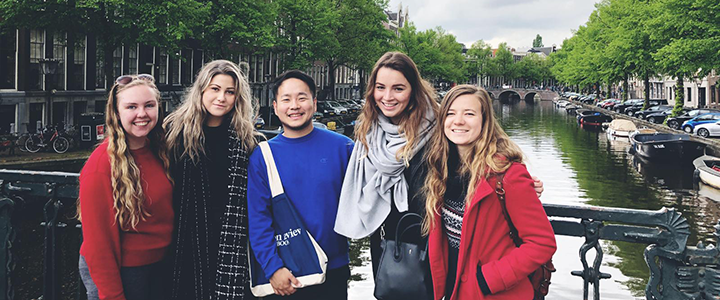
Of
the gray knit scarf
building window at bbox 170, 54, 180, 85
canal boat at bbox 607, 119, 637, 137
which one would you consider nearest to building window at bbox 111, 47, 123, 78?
building window at bbox 170, 54, 180, 85

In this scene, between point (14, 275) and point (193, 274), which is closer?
point (193, 274)

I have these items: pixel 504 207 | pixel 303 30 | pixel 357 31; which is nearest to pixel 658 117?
pixel 357 31

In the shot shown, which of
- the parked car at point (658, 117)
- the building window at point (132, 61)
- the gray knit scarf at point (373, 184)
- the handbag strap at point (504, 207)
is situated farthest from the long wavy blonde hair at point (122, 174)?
the parked car at point (658, 117)

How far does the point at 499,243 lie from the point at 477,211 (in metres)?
0.19

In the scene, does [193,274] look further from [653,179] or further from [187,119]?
[653,179]

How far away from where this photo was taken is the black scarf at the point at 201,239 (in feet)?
10.2

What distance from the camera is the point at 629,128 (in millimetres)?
35031

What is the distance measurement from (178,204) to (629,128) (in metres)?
36.2

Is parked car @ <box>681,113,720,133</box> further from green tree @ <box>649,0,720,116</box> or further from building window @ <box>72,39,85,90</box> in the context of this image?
building window @ <box>72,39,85,90</box>

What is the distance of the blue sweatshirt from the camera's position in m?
3.07

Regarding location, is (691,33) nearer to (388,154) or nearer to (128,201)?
(388,154)

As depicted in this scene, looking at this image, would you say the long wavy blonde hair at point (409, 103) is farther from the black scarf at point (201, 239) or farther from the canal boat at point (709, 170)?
the canal boat at point (709, 170)

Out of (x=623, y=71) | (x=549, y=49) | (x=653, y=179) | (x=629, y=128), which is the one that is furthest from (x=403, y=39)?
(x=549, y=49)

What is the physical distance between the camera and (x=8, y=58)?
2241 cm
